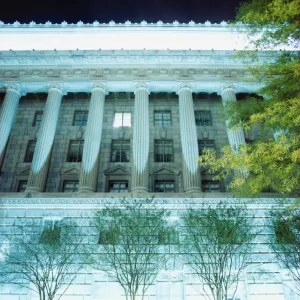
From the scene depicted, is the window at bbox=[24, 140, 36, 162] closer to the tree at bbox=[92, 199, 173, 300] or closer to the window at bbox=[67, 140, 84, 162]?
the window at bbox=[67, 140, 84, 162]

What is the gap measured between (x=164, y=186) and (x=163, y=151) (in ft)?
12.1

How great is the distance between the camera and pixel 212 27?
3662cm

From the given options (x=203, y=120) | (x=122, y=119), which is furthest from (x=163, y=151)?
(x=203, y=120)

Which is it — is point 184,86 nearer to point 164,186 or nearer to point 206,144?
point 206,144

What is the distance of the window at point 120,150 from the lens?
3054 cm

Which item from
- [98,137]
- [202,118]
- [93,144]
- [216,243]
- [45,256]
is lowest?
[45,256]

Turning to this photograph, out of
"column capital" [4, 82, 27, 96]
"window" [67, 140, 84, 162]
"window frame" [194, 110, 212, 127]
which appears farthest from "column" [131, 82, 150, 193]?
"column capital" [4, 82, 27, 96]

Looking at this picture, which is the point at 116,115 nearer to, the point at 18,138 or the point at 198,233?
the point at 18,138

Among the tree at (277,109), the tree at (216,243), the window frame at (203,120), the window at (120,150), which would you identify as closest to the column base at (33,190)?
the window at (120,150)

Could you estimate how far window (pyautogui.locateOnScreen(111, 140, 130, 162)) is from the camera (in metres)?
30.5

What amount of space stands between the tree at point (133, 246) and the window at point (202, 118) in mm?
18101

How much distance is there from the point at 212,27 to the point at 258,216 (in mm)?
23830

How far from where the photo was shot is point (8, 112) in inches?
1128

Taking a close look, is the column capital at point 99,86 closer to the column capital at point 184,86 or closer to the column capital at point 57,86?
the column capital at point 57,86
